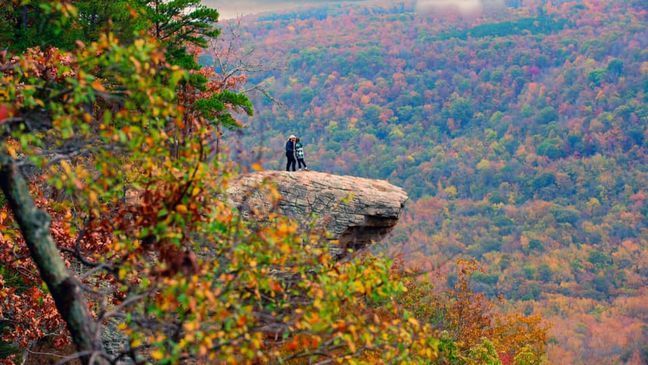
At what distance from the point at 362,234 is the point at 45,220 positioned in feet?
56.5

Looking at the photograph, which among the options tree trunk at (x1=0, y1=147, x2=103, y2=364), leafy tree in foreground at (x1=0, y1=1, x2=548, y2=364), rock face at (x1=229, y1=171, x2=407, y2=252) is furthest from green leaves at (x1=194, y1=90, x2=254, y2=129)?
tree trunk at (x1=0, y1=147, x2=103, y2=364)

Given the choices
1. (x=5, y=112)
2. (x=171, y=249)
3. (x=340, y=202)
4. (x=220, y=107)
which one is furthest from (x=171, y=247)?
(x=220, y=107)

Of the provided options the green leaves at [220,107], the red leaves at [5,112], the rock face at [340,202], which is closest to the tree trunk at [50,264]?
the red leaves at [5,112]

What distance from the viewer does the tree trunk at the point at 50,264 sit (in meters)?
8.27

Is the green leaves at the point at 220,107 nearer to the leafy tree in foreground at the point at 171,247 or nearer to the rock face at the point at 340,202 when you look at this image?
the rock face at the point at 340,202

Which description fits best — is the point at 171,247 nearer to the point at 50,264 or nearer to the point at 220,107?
the point at 50,264

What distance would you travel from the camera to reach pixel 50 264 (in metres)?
8.31

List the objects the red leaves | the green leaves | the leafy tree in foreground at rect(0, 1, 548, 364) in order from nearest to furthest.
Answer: the leafy tree in foreground at rect(0, 1, 548, 364) → the red leaves → the green leaves

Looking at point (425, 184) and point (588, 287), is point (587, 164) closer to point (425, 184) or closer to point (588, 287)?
point (425, 184)

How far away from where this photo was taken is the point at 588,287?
136 metres

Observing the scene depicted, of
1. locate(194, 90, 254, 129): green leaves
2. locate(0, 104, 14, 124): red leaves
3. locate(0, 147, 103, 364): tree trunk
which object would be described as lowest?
locate(194, 90, 254, 129): green leaves

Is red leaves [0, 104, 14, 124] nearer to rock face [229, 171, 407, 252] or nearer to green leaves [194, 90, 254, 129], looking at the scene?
rock face [229, 171, 407, 252]

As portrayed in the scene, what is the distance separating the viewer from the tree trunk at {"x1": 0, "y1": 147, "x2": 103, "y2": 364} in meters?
8.27


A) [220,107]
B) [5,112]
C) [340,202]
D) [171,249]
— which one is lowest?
[340,202]
